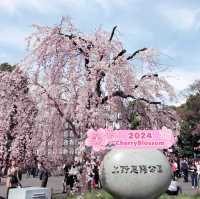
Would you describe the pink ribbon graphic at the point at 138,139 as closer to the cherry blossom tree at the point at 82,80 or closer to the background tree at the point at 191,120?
the cherry blossom tree at the point at 82,80

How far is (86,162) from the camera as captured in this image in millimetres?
15438

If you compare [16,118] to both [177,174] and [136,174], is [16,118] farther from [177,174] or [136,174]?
[177,174]

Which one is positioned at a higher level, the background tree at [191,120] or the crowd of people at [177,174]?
the background tree at [191,120]

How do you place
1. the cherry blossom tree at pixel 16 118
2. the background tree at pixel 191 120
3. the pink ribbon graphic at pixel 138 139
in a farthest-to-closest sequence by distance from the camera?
the background tree at pixel 191 120, the cherry blossom tree at pixel 16 118, the pink ribbon graphic at pixel 138 139

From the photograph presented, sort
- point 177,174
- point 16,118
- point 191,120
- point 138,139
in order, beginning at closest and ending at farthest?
point 138,139
point 16,118
point 177,174
point 191,120

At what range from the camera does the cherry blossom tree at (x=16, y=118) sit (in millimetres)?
18219

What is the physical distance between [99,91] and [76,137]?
1.66m

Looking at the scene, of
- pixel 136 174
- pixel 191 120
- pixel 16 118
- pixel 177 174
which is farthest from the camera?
pixel 191 120

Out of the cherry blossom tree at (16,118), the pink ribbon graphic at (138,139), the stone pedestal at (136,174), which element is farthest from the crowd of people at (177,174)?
the cherry blossom tree at (16,118)

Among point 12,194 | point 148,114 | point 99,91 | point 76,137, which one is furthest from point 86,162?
point 12,194

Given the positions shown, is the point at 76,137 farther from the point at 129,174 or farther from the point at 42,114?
the point at 129,174

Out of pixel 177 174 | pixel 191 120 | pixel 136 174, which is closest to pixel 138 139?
pixel 136 174

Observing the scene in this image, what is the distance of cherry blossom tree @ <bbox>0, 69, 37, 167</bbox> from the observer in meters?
18.2

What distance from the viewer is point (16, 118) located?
18609 mm
